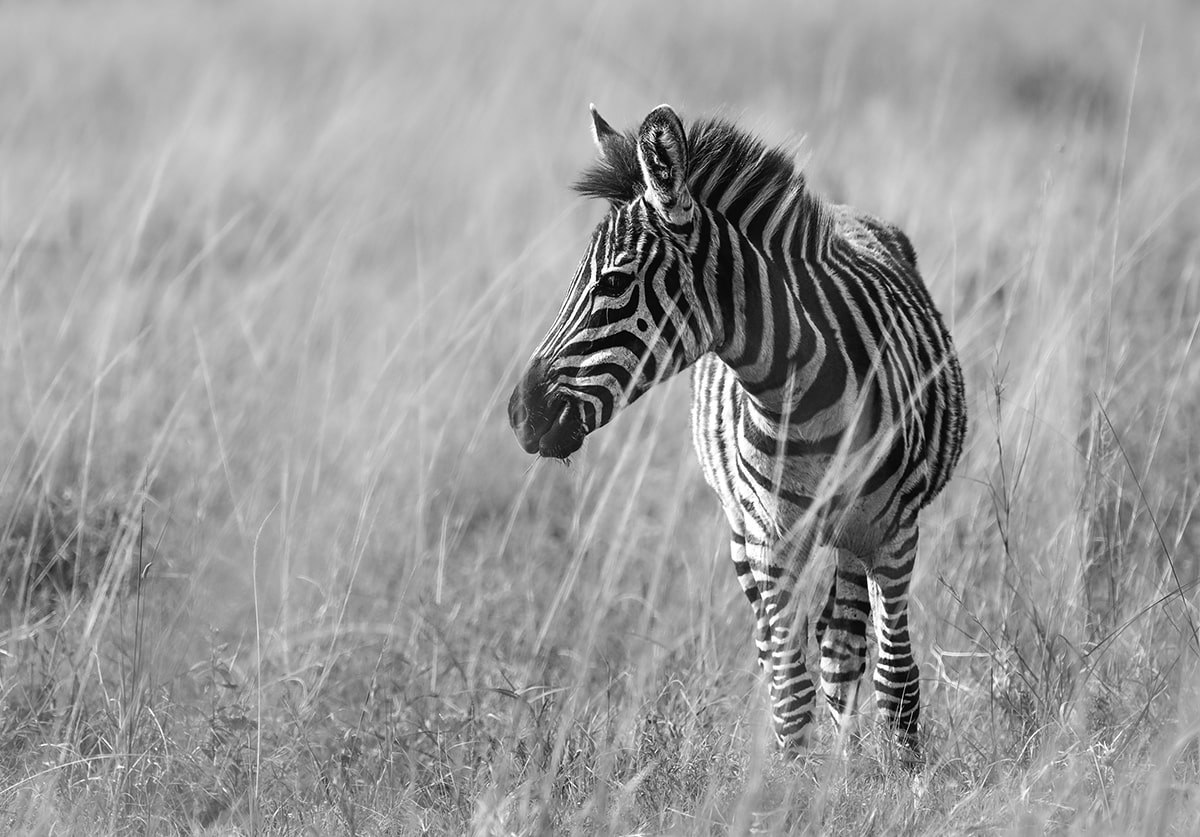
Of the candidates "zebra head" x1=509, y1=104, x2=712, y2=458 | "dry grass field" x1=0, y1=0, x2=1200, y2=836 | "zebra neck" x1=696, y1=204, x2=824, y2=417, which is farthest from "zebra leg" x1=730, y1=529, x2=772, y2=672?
"zebra head" x1=509, y1=104, x2=712, y2=458

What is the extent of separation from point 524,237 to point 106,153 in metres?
4.40

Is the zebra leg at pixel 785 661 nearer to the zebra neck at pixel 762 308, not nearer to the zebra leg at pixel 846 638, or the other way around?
the zebra leg at pixel 846 638

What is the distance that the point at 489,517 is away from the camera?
21.0ft

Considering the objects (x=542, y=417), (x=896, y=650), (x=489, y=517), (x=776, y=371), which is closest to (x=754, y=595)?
(x=896, y=650)

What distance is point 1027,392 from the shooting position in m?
5.51

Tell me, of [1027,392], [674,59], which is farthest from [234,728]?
[674,59]

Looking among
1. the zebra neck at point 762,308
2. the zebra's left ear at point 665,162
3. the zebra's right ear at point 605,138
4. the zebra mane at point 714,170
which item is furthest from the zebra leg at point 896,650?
the zebra's right ear at point 605,138

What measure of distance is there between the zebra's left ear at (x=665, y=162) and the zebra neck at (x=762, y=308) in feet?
0.39

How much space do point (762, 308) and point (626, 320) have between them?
0.42 meters

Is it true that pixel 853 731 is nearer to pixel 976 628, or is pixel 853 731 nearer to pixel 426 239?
pixel 976 628

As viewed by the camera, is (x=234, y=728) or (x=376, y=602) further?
(x=376, y=602)

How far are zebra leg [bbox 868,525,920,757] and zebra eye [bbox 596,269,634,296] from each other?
1.27 m

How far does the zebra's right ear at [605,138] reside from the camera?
3.72 metres

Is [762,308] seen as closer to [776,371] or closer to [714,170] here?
[776,371]
